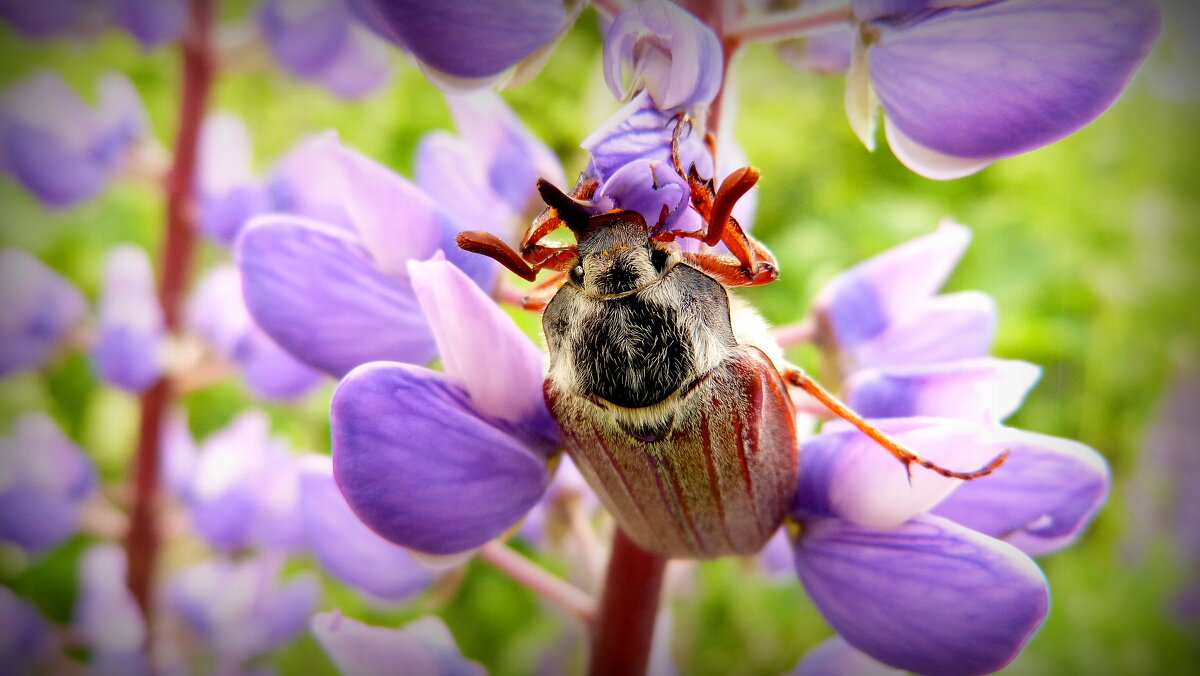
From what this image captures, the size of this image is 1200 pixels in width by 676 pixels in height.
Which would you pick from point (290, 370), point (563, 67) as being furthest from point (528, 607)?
point (563, 67)

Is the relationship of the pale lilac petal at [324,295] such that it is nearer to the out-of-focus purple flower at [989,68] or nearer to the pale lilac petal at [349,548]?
the pale lilac petal at [349,548]

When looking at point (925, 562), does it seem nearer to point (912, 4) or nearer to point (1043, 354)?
point (912, 4)

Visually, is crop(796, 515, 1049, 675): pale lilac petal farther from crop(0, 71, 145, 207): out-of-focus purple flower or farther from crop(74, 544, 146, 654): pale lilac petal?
crop(0, 71, 145, 207): out-of-focus purple flower

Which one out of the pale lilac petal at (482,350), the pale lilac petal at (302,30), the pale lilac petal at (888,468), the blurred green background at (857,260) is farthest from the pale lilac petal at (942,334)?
the pale lilac petal at (302,30)

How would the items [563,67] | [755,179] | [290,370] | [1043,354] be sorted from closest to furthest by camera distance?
[755,179], [290,370], [1043,354], [563,67]

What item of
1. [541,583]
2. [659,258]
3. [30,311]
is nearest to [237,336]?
[30,311]
